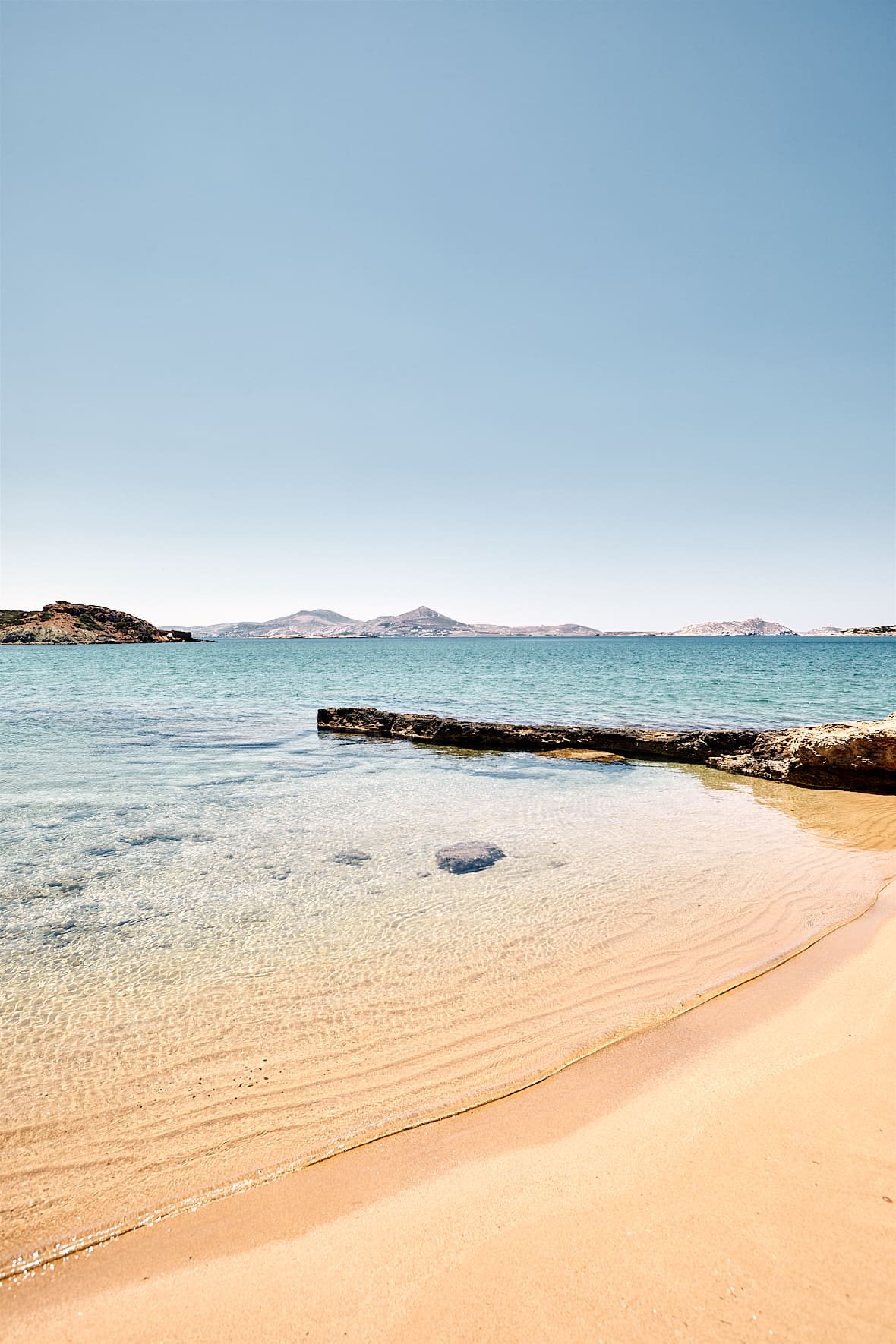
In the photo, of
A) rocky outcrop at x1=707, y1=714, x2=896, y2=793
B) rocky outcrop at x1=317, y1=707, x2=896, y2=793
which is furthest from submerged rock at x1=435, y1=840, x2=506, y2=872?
rocky outcrop at x1=317, y1=707, x2=896, y2=793

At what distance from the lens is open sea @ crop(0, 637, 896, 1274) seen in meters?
3.76

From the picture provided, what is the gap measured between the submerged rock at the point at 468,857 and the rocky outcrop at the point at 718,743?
858 cm

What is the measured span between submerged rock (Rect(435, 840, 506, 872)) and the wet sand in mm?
3959

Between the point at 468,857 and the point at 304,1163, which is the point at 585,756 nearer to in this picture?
the point at 468,857

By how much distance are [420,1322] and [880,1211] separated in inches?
87.4

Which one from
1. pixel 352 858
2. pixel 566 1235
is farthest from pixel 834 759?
pixel 566 1235

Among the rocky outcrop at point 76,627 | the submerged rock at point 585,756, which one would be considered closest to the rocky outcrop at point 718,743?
the submerged rock at point 585,756

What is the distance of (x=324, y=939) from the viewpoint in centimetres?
616

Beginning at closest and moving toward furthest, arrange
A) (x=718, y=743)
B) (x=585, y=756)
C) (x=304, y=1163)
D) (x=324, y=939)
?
(x=304, y=1163) → (x=324, y=939) → (x=718, y=743) → (x=585, y=756)

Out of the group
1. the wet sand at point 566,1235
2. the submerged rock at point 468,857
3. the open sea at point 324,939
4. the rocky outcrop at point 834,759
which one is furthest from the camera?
the rocky outcrop at point 834,759

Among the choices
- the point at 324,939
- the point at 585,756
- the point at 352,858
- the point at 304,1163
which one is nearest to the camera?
the point at 304,1163

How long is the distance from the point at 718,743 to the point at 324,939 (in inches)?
512

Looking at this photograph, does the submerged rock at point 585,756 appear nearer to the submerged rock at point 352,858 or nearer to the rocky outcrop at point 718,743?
the rocky outcrop at point 718,743

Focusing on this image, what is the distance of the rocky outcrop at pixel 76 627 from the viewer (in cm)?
12938
